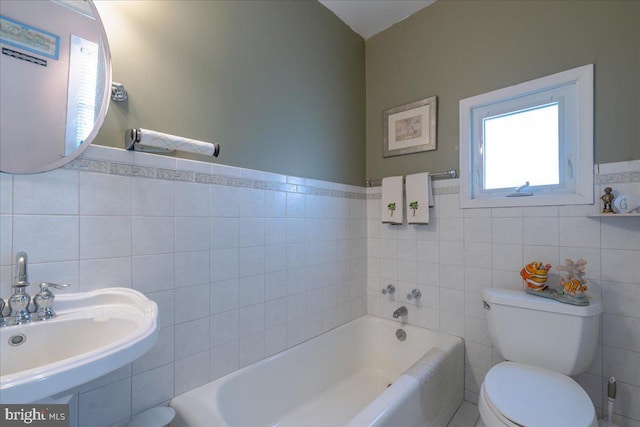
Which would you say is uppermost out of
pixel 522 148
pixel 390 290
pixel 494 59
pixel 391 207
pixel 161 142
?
pixel 494 59

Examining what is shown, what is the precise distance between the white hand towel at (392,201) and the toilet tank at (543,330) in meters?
0.77

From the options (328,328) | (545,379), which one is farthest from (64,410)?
(545,379)

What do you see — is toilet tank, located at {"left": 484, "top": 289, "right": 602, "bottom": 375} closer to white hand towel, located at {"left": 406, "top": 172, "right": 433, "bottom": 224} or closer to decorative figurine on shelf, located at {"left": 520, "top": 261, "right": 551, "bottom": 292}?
decorative figurine on shelf, located at {"left": 520, "top": 261, "right": 551, "bottom": 292}

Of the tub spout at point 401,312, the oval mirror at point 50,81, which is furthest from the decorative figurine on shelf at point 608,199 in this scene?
the oval mirror at point 50,81

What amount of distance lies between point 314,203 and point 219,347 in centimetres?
101

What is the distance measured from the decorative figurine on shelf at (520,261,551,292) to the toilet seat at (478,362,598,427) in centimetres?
40

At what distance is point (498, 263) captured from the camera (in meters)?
1.72

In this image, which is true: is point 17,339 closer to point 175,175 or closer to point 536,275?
point 175,175

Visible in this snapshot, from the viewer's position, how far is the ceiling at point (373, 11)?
200cm

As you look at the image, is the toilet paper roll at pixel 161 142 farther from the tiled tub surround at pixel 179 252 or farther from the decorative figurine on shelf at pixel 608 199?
the decorative figurine on shelf at pixel 608 199

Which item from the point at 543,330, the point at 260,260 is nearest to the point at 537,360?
the point at 543,330

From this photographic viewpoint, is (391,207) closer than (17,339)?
No

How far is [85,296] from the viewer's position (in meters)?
1.02

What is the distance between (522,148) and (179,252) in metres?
2.02
